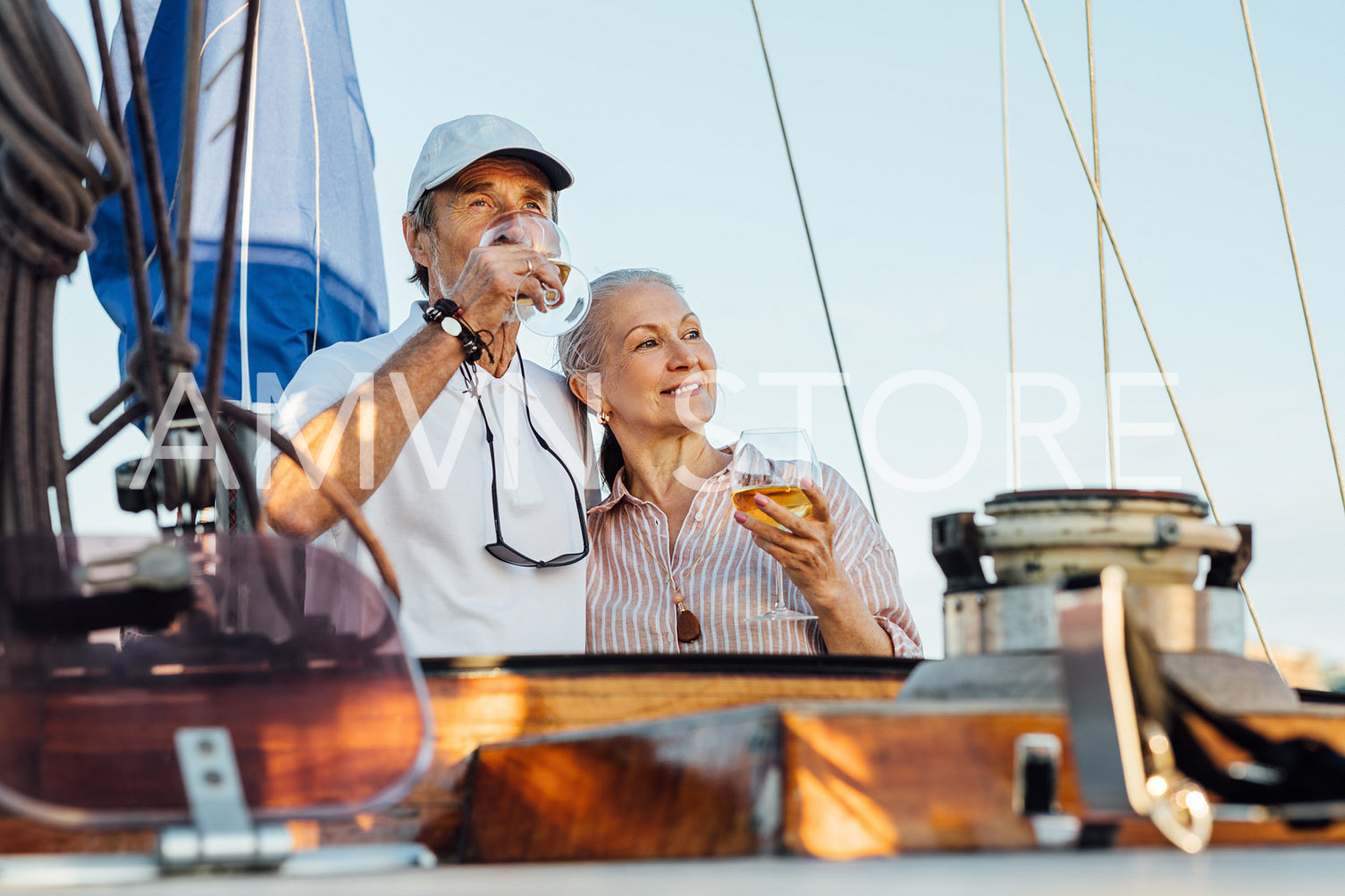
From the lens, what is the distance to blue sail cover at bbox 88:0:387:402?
3.09 m

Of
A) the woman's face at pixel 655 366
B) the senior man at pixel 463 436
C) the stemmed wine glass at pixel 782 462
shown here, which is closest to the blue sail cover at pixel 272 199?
the senior man at pixel 463 436

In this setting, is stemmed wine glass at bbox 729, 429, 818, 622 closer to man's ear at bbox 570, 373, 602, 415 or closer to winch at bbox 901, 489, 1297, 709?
man's ear at bbox 570, 373, 602, 415

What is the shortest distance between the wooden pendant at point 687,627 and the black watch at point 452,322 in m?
0.47

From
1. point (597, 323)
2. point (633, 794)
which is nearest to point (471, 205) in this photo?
point (597, 323)

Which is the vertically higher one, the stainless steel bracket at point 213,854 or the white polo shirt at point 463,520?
the white polo shirt at point 463,520

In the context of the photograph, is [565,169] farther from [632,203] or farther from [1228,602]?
[1228,602]

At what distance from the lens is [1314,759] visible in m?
0.62

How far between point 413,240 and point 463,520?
2.02ft

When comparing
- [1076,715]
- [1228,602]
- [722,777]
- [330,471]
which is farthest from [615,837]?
[330,471]

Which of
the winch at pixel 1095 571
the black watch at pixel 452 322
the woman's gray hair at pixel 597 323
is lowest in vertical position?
the winch at pixel 1095 571

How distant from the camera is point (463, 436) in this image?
6.70 feet

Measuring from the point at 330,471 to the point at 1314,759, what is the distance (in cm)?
137

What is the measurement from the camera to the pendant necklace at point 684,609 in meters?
1.91

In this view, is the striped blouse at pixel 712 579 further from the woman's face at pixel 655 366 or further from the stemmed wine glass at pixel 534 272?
the stemmed wine glass at pixel 534 272
